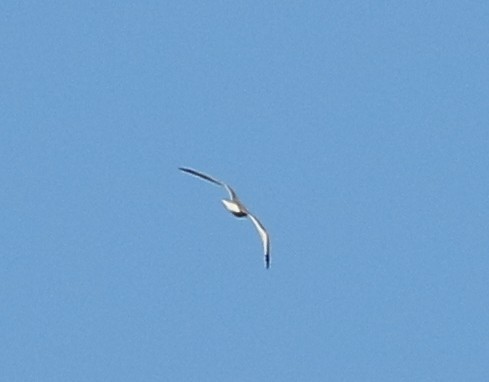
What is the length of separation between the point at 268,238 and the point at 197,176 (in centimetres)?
365

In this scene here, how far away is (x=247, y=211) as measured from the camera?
6316 centimetres

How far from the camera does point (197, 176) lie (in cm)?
6281

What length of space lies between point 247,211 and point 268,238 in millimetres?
3203

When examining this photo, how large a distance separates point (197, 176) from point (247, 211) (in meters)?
1.63

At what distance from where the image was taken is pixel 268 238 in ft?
197
